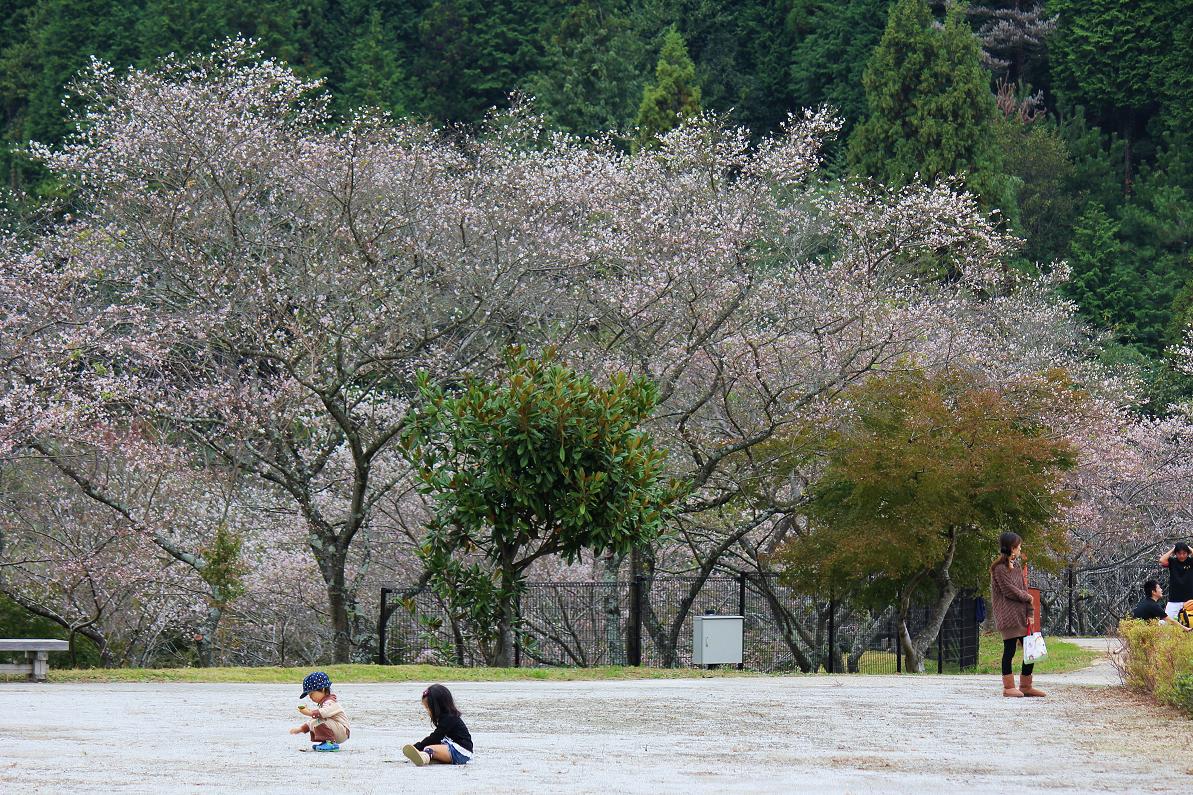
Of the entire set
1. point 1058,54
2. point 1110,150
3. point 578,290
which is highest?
point 1058,54

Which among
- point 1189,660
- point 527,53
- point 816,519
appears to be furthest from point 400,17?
point 1189,660

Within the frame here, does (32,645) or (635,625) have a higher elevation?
(635,625)

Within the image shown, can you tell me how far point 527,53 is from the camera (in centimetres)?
5084

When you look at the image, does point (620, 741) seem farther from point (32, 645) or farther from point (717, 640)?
point (717, 640)

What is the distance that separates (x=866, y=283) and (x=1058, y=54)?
1378 inches

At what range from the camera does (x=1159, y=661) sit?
431 inches

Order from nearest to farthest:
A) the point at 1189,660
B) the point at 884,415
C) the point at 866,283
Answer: the point at 1189,660
the point at 884,415
the point at 866,283

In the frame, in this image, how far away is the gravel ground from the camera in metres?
6.96

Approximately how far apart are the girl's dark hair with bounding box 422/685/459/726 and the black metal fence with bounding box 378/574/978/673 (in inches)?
437

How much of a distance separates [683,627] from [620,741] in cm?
1324

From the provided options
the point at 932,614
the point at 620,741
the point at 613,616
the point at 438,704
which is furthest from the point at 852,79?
the point at 438,704

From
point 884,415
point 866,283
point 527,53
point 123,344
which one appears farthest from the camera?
point 527,53

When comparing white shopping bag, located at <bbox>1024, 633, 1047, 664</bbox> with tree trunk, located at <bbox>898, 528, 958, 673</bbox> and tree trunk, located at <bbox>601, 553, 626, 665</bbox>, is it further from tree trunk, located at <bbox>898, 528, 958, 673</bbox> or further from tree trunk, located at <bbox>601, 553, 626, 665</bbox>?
tree trunk, located at <bbox>601, 553, 626, 665</bbox>

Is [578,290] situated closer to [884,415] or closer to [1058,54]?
[884,415]
